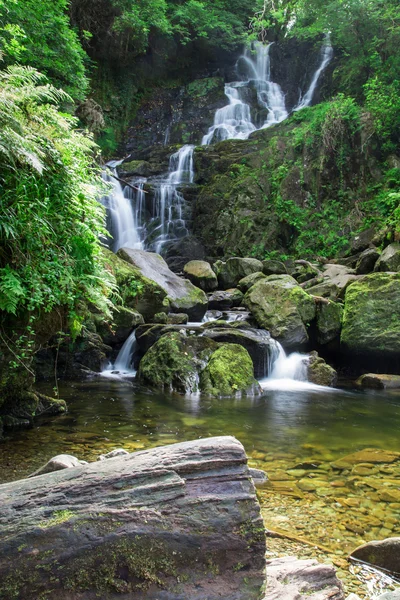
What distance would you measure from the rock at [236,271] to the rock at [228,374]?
6253 mm

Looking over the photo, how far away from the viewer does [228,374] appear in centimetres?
827

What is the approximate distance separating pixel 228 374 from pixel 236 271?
7029mm

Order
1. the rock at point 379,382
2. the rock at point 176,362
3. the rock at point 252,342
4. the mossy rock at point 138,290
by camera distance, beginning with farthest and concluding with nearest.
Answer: the mossy rock at point 138,290
the rock at point 252,342
the rock at point 379,382
the rock at point 176,362

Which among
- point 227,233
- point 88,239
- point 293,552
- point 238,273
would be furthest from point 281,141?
point 293,552

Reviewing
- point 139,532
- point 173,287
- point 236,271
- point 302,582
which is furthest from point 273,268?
point 139,532

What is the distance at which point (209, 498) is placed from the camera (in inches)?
80.0

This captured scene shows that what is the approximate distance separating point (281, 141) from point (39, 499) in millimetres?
20516

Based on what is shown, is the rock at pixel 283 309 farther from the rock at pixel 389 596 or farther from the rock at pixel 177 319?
the rock at pixel 389 596

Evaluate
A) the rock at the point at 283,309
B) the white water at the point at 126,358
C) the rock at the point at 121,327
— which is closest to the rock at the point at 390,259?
the rock at the point at 283,309

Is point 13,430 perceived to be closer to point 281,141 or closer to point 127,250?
point 127,250

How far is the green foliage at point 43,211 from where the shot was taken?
3.67 meters

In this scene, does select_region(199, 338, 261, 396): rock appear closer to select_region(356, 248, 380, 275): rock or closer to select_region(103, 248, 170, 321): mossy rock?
select_region(103, 248, 170, 321): mossy rock

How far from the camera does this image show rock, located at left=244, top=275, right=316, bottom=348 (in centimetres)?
1033

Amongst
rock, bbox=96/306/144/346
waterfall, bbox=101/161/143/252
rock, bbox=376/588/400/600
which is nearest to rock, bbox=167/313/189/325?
rock, bbox=96/306/144/346
